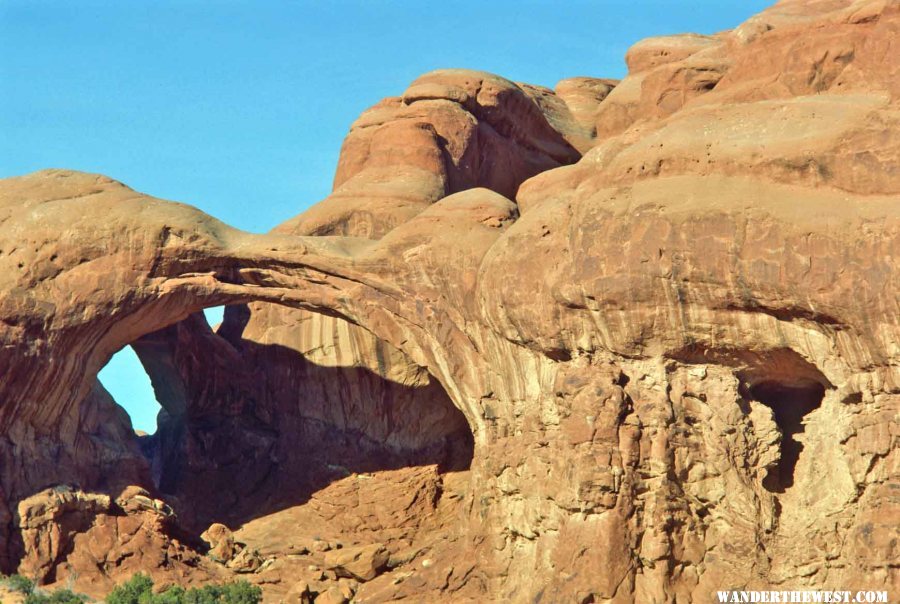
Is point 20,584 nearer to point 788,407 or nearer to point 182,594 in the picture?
point 182,594

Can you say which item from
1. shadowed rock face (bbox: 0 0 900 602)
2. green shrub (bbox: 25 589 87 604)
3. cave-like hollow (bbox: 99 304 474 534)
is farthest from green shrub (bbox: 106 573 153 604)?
cave-like hollow (bbox: 99 304 474 534)

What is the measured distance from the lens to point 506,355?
1303 inches

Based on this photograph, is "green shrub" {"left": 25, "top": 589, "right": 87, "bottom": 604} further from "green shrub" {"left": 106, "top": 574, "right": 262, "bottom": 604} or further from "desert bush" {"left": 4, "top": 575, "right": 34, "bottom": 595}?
"green shrub" {"left": 106, "top": 574, "right": 262, "bottom": 604}

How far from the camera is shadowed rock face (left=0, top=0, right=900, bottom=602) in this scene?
28672 millimetres

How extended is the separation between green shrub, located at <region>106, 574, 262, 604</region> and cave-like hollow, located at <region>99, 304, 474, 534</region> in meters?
5.22

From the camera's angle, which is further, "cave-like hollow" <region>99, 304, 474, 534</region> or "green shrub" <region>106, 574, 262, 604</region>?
"cave-like hollow" <region>99, 304, 474, 534</region>

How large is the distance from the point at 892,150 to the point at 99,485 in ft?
64.2

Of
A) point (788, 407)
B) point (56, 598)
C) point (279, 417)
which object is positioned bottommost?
point (56, 598)

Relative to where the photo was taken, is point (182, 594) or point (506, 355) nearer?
point (182, 594)

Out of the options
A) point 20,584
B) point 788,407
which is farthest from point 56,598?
point 788,407

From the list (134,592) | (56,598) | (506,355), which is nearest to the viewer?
(56,598)

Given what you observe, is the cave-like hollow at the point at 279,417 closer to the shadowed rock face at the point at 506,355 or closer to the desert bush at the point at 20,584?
the shadowed rock face at the point at 506,355

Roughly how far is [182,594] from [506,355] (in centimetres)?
867

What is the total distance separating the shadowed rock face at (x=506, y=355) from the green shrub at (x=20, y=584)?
111cm
